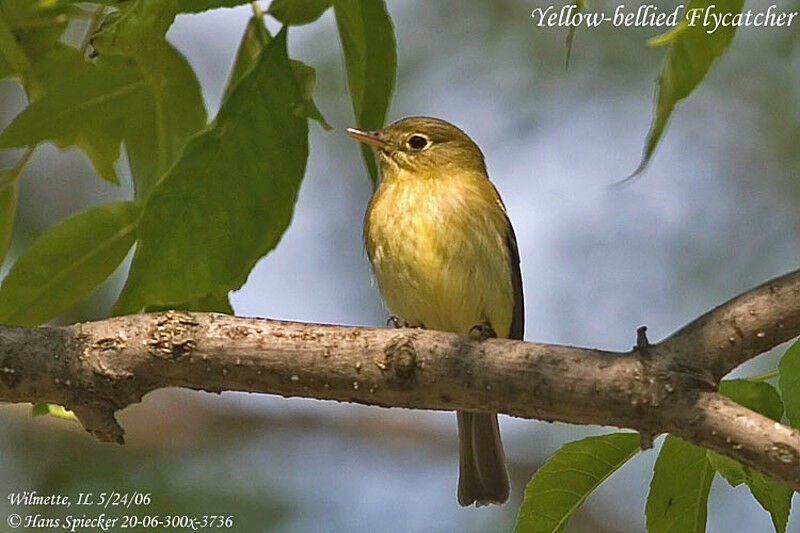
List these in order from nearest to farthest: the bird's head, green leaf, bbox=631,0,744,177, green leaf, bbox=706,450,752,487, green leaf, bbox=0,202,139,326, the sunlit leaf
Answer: green leaf, bbox=631,0,744,177
green leaf, bbox=706,450,752,487
green leaf, bbox=0,202,139,326
the sunlit leaf
the bird's head

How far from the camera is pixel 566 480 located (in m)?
2.45

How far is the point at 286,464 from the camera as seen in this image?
298 inches

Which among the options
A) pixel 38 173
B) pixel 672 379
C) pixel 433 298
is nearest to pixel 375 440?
pixel 38 173

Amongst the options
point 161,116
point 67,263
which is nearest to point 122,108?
point 161,116

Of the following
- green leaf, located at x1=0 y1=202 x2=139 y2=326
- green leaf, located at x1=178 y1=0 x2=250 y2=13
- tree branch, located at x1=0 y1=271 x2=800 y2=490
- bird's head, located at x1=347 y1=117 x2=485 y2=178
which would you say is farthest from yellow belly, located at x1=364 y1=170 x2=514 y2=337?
green leaf, located at x1=178 y1=0 x2=250 y2=13

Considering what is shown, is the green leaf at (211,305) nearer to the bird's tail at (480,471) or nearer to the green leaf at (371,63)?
the green leaf at (371,63)

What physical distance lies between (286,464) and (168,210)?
208 inches

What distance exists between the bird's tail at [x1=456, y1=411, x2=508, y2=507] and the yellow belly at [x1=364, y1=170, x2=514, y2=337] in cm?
52

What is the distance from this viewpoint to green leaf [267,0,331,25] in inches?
104

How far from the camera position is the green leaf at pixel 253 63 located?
265cm

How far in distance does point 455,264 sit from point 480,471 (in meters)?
0.89

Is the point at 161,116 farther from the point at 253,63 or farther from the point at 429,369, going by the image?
the point at 429,369

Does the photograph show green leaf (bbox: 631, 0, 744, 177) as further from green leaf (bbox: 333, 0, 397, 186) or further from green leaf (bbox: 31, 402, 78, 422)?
green leaf (bbox: 31, 402, 78, 422)

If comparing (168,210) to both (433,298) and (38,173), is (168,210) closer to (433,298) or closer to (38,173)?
(433,298)
